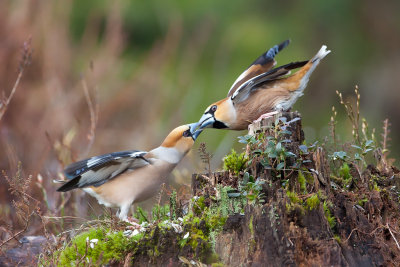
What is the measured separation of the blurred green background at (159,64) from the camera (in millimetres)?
9672

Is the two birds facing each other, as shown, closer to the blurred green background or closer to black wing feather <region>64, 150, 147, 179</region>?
black wing feather <region>64, 150, 147, 179</region>

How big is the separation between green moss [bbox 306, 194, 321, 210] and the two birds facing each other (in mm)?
1715

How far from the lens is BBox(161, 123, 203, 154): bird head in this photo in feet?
19.4

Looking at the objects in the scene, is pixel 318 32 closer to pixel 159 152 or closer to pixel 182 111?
pixel 182 111

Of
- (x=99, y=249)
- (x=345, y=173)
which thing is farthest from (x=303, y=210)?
(x=99, y=249)

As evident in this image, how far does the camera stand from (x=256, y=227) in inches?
153

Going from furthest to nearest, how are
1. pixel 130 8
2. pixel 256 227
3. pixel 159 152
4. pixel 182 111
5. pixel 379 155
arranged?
pixel 130 8 < pixel 182 111 < pixel 159 152 < pixel 379 155 < pixel 256 227

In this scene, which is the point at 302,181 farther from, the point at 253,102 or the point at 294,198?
the point at 253,102

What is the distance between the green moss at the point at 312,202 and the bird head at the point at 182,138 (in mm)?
2154

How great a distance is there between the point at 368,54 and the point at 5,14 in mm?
10438

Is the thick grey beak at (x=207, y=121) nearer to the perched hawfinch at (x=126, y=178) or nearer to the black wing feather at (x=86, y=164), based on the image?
the perched hawfinch at (x=126, y=178)

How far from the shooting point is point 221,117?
20.4 feet

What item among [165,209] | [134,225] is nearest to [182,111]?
[165,209]

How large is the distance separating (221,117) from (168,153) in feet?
2.39
